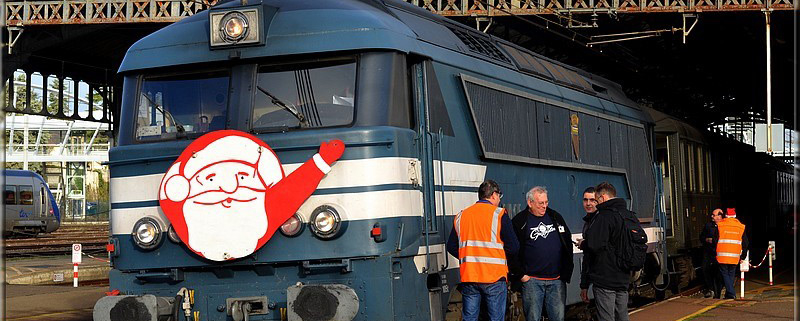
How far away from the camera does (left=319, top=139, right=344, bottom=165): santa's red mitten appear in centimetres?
878

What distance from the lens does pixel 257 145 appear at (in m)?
8.84

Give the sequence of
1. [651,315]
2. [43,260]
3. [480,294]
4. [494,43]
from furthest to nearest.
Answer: [43,260] < [651,315] < [494,43] < [480,294]

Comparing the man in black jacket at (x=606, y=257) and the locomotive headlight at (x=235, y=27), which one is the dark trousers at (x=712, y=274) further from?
the locomotive headlight at (x=235, y=27)

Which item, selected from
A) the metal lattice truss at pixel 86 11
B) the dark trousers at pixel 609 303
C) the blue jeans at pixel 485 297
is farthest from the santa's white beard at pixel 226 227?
the metal lattice truss at pixel 86 11

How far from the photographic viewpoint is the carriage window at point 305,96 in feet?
29.7

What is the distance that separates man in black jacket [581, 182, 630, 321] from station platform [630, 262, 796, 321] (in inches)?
197

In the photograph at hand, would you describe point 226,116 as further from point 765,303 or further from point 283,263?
point 765,303

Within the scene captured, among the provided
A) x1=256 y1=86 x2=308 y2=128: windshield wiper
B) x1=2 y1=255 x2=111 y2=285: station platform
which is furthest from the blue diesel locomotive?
x1=2 y1=255 x2=111 y2=285: station platform

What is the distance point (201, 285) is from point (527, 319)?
2977mm

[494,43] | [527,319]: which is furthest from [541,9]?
[527,319]

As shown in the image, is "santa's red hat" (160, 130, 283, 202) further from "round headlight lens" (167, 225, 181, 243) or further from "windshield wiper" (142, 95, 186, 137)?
"windshield wiper" (142, 95, 186, 137)

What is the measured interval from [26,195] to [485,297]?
42509 mm

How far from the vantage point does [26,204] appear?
48.5 m

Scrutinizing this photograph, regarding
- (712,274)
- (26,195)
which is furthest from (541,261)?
(26,195)
